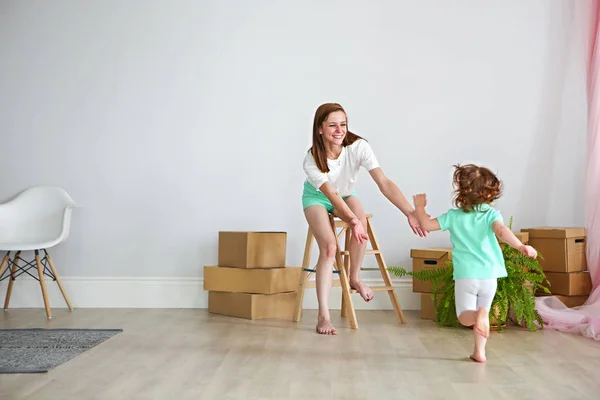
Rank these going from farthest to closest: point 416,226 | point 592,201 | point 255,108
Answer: point 255,108 → point 592,201 → point 416,226

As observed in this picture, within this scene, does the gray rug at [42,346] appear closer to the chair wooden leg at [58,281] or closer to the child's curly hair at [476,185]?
the chair wooden leg at [58,281]

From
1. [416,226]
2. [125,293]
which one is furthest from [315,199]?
[125,293]

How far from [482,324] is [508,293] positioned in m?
0.85

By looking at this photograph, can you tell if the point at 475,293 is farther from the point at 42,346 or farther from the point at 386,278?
the point at 42,346

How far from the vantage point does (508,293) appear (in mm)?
3641

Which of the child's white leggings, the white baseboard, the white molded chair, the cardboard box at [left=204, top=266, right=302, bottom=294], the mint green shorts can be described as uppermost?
the mint green shorts

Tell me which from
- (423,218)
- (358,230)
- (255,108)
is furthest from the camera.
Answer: (255,108)

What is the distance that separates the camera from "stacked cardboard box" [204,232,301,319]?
13.5ft

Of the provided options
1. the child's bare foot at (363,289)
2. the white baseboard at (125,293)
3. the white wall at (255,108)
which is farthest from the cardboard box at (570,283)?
the child's bare foot at (363,289)

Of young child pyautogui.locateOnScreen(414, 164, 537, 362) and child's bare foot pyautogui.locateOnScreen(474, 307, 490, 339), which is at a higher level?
young child pyautogui.locateOnScreen(414, 164, 537, 362)

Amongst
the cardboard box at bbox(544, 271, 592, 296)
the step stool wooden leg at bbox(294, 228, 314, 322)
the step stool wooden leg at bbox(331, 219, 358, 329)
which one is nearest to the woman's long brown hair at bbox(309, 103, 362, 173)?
the step stool wooden leg at bbox(331, 219, 358, 329)

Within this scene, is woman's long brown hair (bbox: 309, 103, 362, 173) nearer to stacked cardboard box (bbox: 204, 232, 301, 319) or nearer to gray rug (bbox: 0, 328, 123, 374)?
stacked cardboard box (bbox: 204, 232, 301, 319)

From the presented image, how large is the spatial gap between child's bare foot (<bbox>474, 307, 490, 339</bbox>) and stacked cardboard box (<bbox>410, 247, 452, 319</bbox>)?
1195 mm

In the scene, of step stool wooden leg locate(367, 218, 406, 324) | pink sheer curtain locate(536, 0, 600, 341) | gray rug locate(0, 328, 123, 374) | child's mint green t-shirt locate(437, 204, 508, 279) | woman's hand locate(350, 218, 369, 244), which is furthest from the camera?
step stool wooden leg locate(367, 218, 406, 324)
